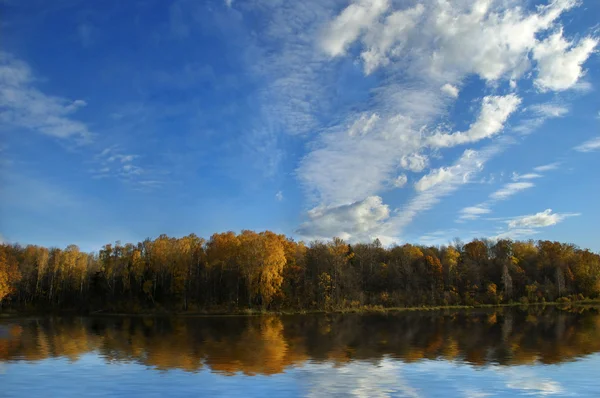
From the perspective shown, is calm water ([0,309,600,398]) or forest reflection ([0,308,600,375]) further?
forest reflection ([0,308,600,375])

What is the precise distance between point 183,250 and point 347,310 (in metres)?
34.8

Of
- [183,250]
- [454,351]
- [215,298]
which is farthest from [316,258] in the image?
[454,351]

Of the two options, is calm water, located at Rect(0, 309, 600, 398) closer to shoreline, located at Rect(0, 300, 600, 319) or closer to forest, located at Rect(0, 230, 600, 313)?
shoreline, located at Rect(0, 300, 600, 319)

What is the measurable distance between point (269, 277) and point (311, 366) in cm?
5199

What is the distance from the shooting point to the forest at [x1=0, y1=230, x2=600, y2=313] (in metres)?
80.0

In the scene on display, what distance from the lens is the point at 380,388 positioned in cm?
1734

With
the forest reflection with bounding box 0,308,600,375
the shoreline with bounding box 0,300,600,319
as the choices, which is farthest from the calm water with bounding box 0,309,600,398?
the shoreline with bounding box 0,300,600,319

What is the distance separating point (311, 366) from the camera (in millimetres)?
22594

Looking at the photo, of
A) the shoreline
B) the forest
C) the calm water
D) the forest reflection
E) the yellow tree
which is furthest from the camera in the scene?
the forest

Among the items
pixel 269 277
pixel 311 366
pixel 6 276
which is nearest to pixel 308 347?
pixel 311 366

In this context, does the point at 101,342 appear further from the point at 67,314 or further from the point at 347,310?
the point at 67,314

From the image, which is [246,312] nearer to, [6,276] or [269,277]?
[269,277]

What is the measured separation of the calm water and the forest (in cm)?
4286

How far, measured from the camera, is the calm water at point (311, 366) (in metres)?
17.6
